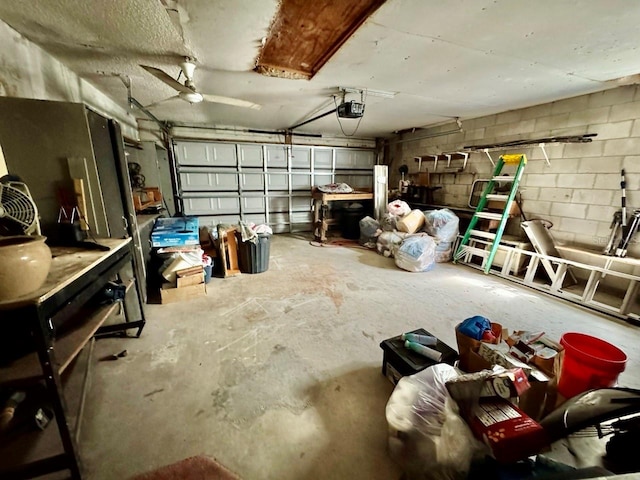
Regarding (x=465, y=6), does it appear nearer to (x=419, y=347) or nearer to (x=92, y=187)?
(x=419, y=347)

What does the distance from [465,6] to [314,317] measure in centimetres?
241

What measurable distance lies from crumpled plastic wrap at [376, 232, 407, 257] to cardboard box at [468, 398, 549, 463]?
317 cm

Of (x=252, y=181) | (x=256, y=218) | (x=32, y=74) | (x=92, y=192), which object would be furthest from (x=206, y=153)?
(x=92, y=192)

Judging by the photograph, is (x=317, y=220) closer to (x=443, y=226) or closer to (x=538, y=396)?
(x=443, y=226)

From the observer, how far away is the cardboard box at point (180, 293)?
260 cm

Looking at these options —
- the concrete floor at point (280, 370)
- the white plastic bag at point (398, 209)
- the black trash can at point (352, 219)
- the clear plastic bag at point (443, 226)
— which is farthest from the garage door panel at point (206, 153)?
the clear plastic bag at point (443, 226)

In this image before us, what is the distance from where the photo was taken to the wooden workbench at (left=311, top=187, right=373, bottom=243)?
193 inches

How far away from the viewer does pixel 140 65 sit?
7.38 ft

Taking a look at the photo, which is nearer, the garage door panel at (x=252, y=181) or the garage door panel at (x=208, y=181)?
the garage door panel at (x=208, y=181)

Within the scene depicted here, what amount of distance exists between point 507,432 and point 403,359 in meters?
0.61

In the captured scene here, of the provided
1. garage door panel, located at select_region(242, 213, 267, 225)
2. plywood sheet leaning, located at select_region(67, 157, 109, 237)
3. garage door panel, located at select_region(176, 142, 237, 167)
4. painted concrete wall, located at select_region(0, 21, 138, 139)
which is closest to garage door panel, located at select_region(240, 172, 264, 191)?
garage door panel, located at select_region(176, 142, 237, 167)

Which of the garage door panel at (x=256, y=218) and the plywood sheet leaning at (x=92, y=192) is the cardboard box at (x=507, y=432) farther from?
the garage door panel at (x=256, y=218)

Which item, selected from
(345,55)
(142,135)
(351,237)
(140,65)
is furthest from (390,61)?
(142,135)

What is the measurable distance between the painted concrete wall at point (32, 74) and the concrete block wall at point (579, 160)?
5.20 metres
